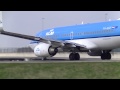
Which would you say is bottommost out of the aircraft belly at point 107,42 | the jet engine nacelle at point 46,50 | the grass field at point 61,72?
the grass field at point 61,72

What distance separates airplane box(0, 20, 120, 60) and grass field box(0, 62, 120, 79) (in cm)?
1512

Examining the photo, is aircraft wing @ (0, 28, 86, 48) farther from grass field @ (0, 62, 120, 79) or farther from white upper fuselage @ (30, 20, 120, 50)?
grass field @ (0, 62, 120, 79)

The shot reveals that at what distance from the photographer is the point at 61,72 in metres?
21.5

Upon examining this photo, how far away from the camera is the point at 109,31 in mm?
38938

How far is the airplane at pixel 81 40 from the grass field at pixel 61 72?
1512cm

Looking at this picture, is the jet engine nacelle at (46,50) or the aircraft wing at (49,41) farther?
the aircraft wing at (49,41)

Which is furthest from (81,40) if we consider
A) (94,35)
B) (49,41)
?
(49,41)

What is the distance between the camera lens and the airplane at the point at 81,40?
38656 millimetres

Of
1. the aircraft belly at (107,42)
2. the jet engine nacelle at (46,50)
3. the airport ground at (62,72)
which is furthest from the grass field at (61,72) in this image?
the aircraft belly at (107,42)

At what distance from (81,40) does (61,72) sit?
786 inches

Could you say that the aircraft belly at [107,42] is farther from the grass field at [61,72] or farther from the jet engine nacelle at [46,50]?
the grass field at [61,72]
